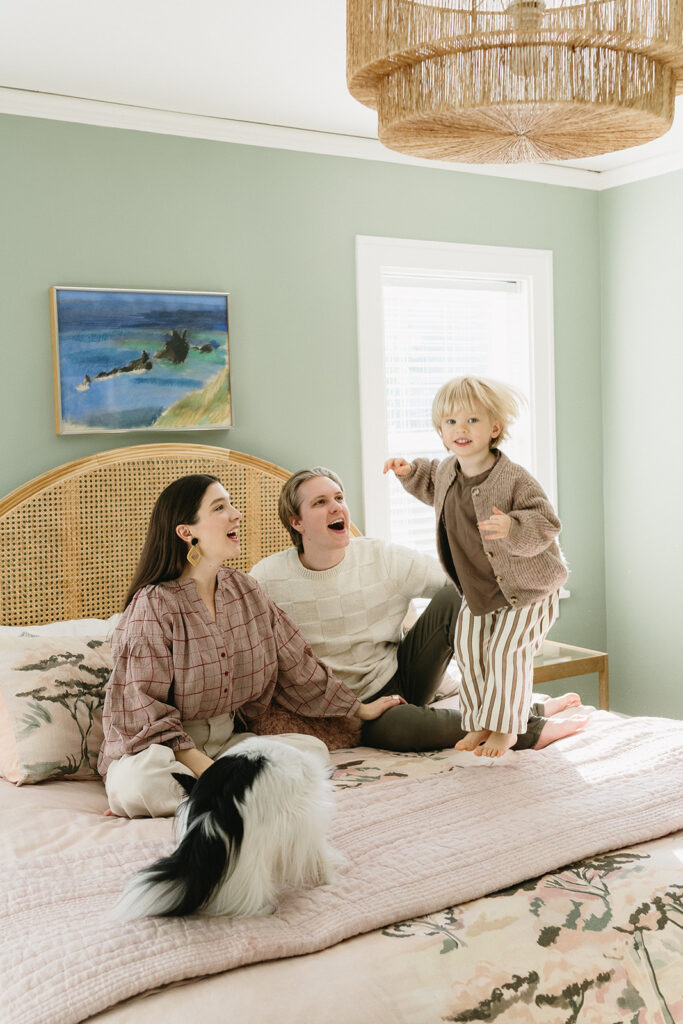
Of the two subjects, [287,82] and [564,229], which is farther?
[564,229]

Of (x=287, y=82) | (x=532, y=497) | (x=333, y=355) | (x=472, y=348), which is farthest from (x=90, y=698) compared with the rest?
(x=472, y=348)

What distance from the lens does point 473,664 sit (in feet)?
8.14

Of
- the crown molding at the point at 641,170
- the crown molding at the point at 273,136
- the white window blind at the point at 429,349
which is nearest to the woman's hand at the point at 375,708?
the white window blind at the point at 429,349

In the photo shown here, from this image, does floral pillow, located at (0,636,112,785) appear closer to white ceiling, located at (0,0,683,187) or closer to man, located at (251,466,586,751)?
man, located at (251,466,586,751)

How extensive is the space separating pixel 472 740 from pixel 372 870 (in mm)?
729

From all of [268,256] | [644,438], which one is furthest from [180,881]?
[644,438]

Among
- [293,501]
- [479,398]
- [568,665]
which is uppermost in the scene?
[479,398]

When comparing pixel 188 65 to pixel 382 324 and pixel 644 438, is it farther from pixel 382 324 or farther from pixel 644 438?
pixel 644 438

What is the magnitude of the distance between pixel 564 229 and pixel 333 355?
53.0 inches

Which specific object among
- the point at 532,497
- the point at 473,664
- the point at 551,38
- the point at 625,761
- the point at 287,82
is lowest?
the point at 625,761

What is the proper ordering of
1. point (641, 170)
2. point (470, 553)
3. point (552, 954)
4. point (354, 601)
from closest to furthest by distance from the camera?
1. point (552, 954)
2. point (470, 553)
3. point (354, 601)
4. point (641, 170)

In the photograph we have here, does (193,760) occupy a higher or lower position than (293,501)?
lower

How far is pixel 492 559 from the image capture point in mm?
2373

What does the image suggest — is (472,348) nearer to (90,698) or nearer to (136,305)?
(136,305)
